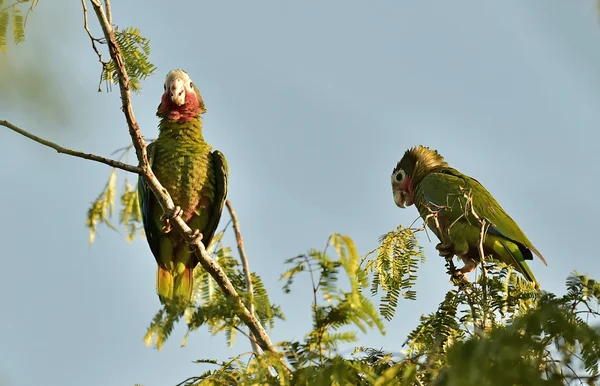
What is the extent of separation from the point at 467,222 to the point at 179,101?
2.45 m

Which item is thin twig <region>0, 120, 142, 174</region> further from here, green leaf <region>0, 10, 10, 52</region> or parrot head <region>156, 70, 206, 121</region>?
parrot head <region>156, 70, 206, 121</region>

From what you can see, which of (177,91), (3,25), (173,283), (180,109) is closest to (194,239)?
(173,283)

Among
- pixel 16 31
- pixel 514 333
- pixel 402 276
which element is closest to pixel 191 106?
pixel 16 31

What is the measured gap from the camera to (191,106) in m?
5.40

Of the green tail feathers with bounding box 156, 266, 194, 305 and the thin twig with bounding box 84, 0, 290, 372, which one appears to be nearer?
the thin twig with bounding box 84, 0, 290, 372

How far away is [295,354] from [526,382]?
908 mm

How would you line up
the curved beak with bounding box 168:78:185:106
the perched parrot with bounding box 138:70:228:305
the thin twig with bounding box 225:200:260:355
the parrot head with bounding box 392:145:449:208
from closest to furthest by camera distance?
the thin twig with bounding box 225:200:260:355 < the perched parrot with bounding box 138:70:228:305 < the curved beak with bounding box 168:78:185:106 < the parrot head with bounding box 392:145:449:208

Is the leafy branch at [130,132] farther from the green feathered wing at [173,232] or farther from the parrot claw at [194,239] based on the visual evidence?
the green feathered wing at [173,232]

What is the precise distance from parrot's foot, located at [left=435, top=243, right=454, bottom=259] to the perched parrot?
5.79 ft

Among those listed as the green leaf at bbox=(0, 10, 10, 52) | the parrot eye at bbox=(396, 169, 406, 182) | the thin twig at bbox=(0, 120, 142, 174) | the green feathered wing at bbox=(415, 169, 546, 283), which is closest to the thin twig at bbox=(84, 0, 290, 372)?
the thin twig at bbox=(0, 120, 142, 174)

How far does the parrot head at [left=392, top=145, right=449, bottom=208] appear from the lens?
20.6ft

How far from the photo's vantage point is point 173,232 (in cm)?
502

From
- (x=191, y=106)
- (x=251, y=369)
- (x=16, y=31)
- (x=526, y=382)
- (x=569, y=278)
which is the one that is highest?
(x=191, y=106)

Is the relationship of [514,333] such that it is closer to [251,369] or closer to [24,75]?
[251,369]
